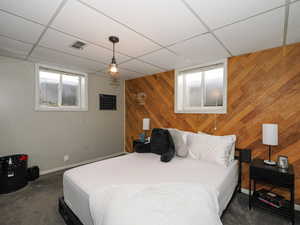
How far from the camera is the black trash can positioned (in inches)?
89.0

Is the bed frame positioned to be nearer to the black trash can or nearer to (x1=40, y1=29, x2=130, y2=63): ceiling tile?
the black trash can

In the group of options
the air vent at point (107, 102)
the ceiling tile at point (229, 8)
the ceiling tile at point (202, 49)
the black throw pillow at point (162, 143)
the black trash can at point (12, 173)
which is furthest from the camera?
the air vent at point (107, 102)

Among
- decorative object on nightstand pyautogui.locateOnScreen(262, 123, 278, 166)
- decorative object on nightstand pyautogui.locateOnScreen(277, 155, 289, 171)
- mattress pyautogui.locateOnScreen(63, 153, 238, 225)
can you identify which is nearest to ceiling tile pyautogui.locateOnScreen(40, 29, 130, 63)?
mattress pyautogui.locateOnScreen(63, 153, 238, 225)

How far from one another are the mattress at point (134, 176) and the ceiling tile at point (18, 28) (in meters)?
1.87

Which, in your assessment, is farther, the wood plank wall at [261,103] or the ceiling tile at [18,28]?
the wood plank wall at [261,103]

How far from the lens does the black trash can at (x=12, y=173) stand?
2.26 meters

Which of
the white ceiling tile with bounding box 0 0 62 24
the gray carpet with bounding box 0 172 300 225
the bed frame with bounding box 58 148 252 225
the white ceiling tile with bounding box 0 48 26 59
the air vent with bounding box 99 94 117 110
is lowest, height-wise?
the gray carpet with bounding box 0 172 300 225

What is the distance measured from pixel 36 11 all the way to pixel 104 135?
3.09 m

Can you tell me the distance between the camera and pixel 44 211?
6.17 feet

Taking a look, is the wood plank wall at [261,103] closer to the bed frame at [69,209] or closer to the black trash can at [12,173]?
the bed frame at [69,209]

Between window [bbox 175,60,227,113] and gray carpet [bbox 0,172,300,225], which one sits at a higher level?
window [bbox 175,60,227,113]

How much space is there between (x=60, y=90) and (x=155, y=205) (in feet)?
11.0

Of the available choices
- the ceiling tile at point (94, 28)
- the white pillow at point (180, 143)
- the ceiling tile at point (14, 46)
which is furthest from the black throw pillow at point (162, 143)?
the ceiling tile at point (14, 46)

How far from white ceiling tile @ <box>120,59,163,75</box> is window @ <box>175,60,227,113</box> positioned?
582mm
